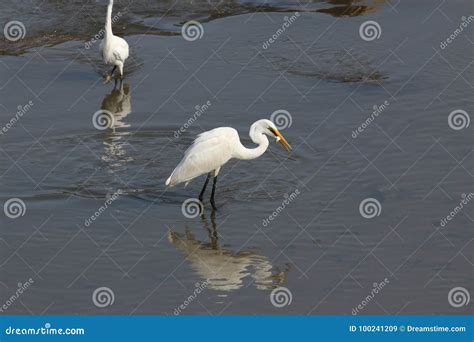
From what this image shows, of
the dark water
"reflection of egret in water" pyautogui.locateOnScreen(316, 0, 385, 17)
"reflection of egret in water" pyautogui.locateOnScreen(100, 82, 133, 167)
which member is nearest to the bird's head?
the dark water

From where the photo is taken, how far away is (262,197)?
1466cm

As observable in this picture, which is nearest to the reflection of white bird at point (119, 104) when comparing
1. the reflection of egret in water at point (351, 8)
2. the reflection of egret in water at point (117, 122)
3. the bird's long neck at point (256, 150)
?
the reflection of egret in water at point (117, 122)

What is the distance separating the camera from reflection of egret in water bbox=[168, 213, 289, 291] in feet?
41.0

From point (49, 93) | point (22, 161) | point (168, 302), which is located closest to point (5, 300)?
point (168, 302)

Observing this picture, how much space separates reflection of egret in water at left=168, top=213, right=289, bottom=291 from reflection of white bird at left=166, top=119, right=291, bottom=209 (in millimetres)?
1003

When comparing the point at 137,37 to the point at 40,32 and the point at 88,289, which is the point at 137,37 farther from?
the point at 88,289

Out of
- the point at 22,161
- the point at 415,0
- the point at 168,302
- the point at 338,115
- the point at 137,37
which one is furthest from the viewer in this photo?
the point at 415,0

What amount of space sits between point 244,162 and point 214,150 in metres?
1.68

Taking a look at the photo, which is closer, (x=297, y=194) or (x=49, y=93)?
(x=297, y=194)

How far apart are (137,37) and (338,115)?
19.7 feet

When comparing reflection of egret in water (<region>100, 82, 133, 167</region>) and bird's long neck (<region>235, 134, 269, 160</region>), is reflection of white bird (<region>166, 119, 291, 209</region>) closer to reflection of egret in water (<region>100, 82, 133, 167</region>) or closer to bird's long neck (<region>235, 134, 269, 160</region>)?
bird's long neck (<region>235, 134, 269, 160</region>)

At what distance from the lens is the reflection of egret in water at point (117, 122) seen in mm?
16016

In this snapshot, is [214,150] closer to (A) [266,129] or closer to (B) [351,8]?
(A) [266,129]

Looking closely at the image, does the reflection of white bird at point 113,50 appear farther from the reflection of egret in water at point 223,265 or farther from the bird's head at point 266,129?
the reflection of egret in water at point 223,265
